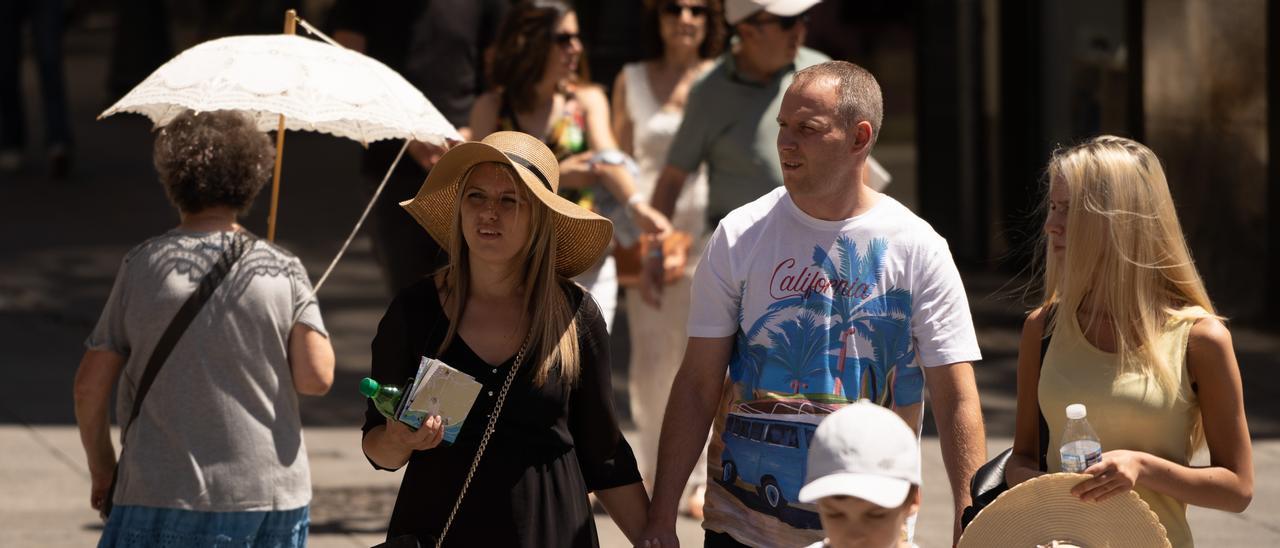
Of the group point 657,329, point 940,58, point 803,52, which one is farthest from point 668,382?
point 940,58

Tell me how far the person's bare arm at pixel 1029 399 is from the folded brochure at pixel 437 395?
122 centimetres

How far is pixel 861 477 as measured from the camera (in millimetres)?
3377

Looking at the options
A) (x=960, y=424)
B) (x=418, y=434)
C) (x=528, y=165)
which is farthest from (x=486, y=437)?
(x=960, y=424)

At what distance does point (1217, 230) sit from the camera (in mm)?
10945

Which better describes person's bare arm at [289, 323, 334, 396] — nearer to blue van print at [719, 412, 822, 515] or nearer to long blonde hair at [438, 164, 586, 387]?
long blonde hair at [438, 164, 586, 387]

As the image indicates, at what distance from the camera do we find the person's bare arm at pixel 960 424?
4.33 meters

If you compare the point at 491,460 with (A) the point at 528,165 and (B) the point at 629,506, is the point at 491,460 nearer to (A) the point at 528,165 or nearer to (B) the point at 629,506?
(B) the point at 629,506

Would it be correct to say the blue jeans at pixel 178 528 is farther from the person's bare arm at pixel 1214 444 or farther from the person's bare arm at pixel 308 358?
the person's bare arm at pixel 1214 444

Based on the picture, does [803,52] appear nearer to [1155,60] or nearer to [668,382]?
[668,382]

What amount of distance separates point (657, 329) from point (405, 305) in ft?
9.53

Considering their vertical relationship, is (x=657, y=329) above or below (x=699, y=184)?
below

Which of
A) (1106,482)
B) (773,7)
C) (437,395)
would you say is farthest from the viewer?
(773,7)

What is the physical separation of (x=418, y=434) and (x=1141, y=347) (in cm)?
154

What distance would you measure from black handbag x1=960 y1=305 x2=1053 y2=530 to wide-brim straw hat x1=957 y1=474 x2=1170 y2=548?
0.18 m
